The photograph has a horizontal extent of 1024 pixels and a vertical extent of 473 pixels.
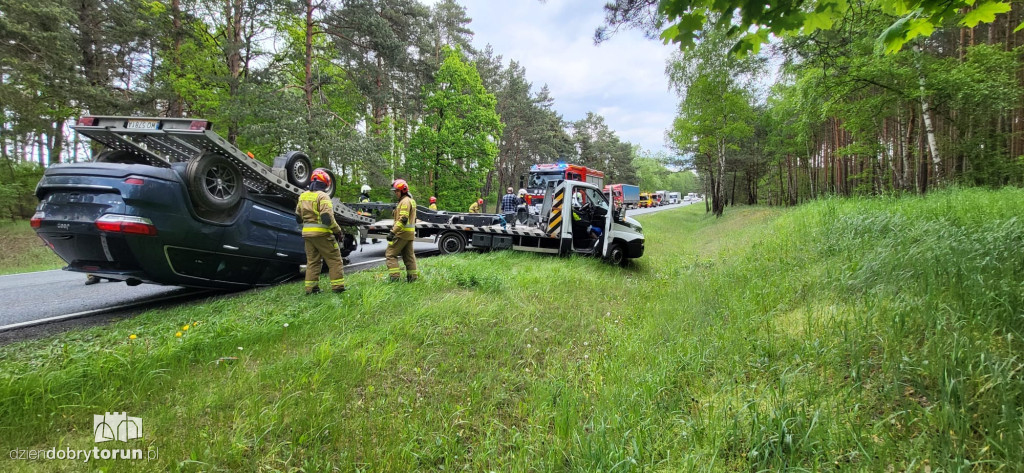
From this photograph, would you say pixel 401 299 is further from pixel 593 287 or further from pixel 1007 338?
pixel 1007 338

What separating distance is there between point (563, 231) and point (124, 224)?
685 cm

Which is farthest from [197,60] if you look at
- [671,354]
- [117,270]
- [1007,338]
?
[1007,338]

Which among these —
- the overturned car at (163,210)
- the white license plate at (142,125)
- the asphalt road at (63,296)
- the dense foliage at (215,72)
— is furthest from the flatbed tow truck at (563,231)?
the dense foliage at (215,72)

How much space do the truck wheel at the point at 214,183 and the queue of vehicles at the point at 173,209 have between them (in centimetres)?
1

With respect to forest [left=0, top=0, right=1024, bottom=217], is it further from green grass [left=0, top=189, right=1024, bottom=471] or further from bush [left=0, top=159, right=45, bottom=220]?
green grass [left=0, top=189, right=1024, bottom=471]

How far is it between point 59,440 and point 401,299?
2.79 m

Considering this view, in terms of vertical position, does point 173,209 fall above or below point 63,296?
above

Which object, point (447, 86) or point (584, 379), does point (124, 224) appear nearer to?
point (584, 379)

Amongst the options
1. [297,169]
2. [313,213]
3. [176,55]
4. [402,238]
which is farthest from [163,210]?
[176,55]

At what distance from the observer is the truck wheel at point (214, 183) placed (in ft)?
13.8

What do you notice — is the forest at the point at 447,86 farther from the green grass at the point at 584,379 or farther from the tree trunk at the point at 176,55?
the green grass at the point at 584,379

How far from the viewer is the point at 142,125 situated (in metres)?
4.15

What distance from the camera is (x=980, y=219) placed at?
4465 mm

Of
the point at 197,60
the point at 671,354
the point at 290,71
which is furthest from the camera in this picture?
the point at 290,71
